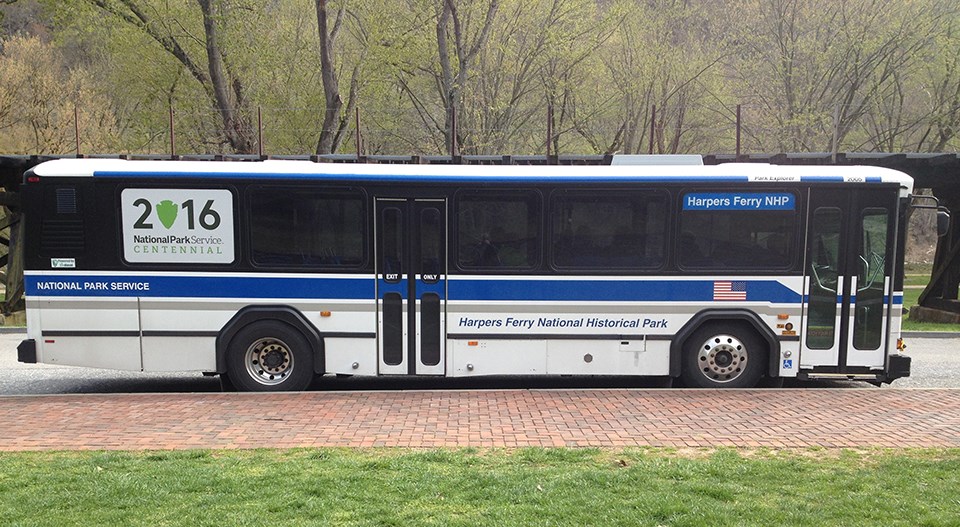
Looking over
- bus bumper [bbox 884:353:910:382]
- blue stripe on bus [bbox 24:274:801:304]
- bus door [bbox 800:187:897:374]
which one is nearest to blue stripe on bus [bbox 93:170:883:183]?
bus door [bbox 800:187:897:374]

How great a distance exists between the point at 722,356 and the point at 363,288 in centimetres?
451

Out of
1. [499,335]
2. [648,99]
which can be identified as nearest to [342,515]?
[499,335]

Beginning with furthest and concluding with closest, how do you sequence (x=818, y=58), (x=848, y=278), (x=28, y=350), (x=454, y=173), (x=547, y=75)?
(x=547, y=75), (x=818, y=58), (x=454, y=173), (x=848, y=278), (x=28, y=350)

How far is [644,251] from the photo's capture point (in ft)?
27.1

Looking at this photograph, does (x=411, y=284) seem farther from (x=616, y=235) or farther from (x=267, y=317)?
(x=616, y=235)

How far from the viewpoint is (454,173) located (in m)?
8.24

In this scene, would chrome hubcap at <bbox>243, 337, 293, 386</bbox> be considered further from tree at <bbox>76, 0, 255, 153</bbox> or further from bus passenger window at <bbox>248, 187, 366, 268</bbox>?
tree at <bbox>76, 0, 255, 153</bbox>

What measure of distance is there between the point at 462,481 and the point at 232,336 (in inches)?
177

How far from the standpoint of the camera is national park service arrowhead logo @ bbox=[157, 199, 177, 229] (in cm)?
810

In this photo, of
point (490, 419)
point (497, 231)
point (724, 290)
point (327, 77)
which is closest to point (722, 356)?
point (724, 290)

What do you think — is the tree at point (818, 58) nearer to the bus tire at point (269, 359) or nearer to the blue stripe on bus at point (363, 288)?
the blue stripe on bus at point (363, 288)

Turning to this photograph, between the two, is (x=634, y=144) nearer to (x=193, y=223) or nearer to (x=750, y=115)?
(x=750, y=115)

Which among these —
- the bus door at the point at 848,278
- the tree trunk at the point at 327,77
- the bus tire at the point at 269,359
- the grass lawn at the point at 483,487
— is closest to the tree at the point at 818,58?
the tree trunk at the point at 327,77

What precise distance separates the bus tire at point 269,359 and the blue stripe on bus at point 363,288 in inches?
17.8
